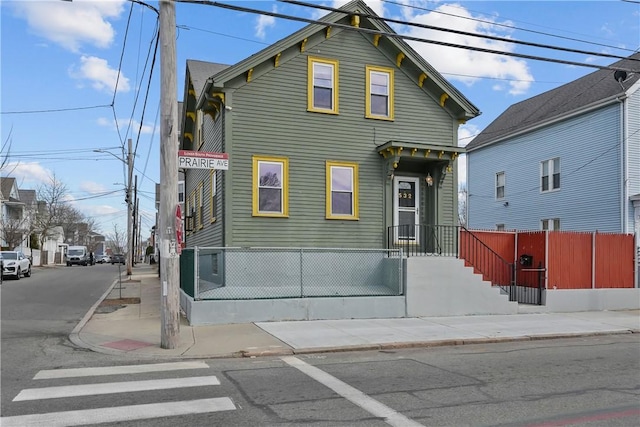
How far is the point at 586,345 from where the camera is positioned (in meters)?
10.4

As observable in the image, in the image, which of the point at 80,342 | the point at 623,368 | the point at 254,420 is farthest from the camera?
the point at 80,342

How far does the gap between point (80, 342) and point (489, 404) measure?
7554 mm

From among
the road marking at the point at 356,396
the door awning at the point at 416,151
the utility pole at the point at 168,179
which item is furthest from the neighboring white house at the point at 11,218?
the road marking at the point at 356,396

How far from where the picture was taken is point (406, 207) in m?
16.4

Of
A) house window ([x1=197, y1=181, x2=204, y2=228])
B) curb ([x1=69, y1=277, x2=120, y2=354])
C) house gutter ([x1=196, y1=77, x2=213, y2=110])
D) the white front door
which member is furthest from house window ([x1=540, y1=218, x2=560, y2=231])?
curb ([x1=69, y1=277, x2=120, y2=354])

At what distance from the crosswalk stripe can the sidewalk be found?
5.69ft

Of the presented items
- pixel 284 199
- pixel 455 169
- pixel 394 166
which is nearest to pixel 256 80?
pixel 284 199

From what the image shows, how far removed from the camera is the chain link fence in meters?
13.0

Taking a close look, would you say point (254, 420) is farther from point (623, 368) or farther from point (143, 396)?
point (623, 368)

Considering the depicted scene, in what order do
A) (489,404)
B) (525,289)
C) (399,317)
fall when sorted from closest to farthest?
(489,404), (399,317), (525,289)

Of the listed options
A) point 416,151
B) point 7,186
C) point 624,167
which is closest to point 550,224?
point 624,167

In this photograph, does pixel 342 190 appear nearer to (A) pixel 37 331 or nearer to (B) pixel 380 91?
(B) pixel 380 91

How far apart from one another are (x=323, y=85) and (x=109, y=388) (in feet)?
36.2

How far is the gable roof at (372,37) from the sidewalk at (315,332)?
21.3 ft
